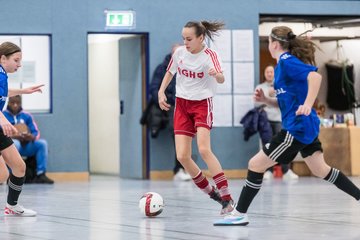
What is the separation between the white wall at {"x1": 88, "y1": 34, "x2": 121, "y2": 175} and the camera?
20.2 meters

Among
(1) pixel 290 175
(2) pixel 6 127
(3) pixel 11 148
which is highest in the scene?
(2) pixel 6 127

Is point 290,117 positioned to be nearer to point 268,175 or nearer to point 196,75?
point 196,75

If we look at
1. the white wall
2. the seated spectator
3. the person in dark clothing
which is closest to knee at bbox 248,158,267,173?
the seated spectator

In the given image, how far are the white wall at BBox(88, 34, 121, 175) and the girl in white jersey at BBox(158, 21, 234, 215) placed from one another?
1045 centimetres

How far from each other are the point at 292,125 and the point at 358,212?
2.09 metres

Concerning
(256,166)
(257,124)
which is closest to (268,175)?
(257,124)

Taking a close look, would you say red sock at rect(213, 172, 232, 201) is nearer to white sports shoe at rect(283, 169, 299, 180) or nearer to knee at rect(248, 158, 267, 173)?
knee at rect(248, 158, 267, 173)

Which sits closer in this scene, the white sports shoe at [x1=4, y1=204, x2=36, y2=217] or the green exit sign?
the white sports shoe at [x1=4, y1=204, x2=36, y2=217]

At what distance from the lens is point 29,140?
53.5 ft

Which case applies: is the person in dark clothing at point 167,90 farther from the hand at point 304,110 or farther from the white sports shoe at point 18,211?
the hand at point 304,110

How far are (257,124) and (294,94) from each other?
32.2 ft

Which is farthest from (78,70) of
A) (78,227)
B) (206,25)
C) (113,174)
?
(78,227)

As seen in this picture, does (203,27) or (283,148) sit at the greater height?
(203,27)

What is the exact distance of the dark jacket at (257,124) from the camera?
57.7 feet
